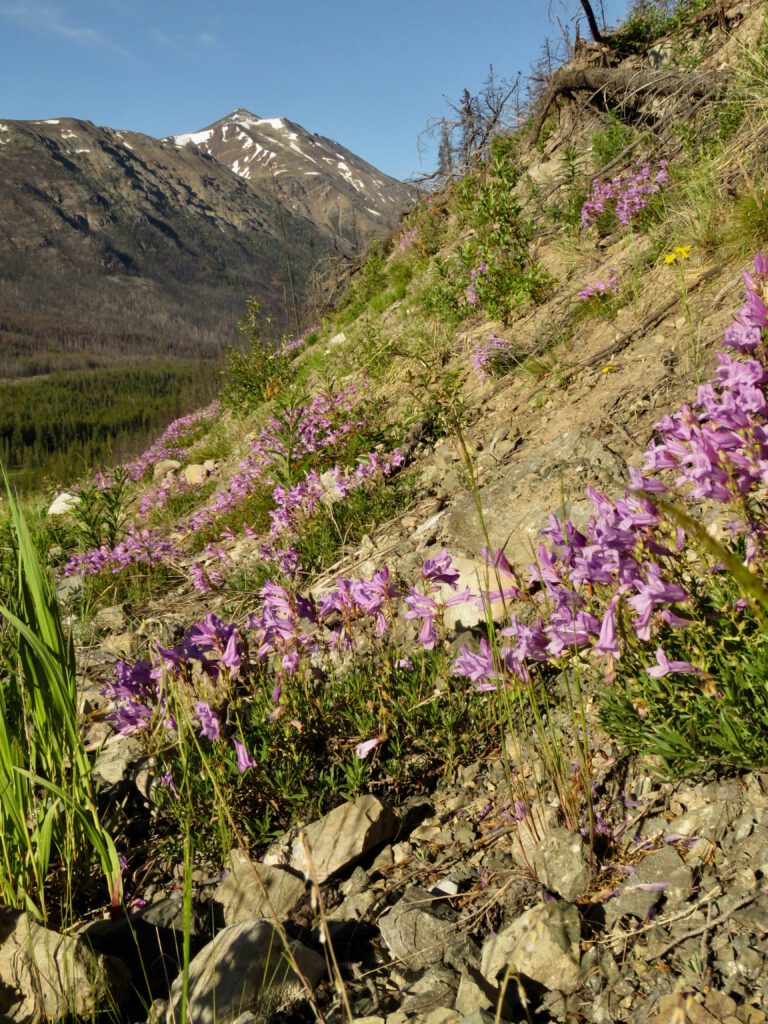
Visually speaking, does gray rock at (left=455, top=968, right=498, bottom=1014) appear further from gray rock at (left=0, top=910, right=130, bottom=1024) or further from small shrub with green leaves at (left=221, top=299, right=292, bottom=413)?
small shrub with green leaves at (left=221, top=299, right=292, bottom=413)

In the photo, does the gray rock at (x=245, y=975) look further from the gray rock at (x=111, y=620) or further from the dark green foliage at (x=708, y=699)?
the gray rock at (x=111, y=620)

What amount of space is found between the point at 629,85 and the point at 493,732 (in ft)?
28.1

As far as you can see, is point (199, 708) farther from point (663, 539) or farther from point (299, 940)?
point (663, 539)

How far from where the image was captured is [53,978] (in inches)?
73.1

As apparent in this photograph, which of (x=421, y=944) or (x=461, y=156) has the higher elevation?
(x=461, y=156)

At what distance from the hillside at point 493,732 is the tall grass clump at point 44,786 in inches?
1.0

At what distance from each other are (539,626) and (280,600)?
3.94ft

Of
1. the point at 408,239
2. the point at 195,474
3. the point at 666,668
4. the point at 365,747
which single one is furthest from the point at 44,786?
the point at 408,239

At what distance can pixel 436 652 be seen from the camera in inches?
122

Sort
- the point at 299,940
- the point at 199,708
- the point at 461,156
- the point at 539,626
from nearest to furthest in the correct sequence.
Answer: the point at 299,940, the point at 539,626, the point at 199,708, the point at 461,156

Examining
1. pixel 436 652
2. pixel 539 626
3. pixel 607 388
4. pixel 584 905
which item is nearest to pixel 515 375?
pixel 607 388

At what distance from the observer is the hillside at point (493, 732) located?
5.70 feet

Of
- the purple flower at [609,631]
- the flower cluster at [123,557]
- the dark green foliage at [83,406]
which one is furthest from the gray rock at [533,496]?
the dark green foliage at [83,406]

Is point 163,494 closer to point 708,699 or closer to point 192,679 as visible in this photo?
point 192,679
